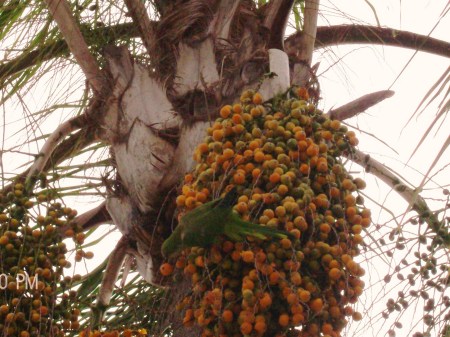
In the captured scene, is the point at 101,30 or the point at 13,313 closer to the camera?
the point at 13,313

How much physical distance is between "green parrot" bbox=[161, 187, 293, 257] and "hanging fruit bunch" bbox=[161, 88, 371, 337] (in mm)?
30

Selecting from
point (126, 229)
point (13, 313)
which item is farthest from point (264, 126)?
point (13, 313)

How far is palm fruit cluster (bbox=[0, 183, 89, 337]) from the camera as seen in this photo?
225 centimetres

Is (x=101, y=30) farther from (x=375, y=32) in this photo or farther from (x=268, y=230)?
(x=268, y=230)

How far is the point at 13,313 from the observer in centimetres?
223

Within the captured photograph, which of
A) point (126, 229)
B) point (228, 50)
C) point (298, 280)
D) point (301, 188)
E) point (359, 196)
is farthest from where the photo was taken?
point (228, 50)

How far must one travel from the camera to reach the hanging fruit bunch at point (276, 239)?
6.28 ft

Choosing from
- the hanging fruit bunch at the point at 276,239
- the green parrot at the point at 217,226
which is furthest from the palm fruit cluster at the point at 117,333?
the green parrot at the point at 217,226

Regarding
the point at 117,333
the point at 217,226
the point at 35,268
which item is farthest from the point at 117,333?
the point at 217,226

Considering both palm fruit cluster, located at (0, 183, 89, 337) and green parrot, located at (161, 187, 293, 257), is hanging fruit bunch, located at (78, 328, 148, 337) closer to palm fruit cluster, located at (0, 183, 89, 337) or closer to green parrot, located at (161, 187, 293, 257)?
palm fruit cluster, located at (0, 183, 89, 337)

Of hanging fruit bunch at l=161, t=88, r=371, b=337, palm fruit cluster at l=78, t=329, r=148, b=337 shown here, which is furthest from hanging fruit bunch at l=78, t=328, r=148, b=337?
hanging fruit bunch at l=161, t=88, r=371, b=337

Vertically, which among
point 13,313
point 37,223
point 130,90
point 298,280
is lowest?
point 298,280

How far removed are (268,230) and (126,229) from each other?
81 cm

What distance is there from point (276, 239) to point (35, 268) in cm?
76
